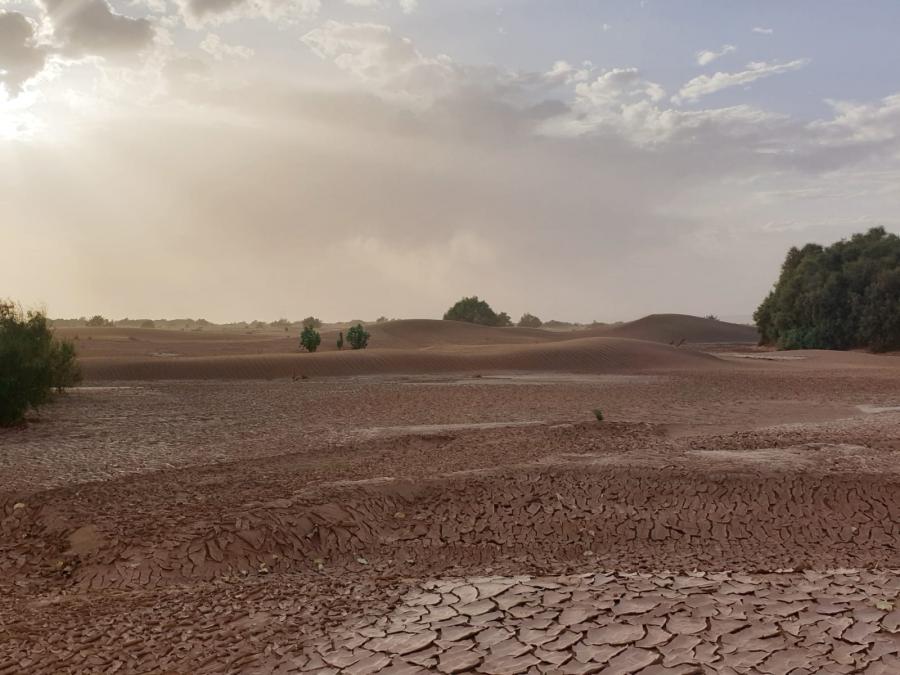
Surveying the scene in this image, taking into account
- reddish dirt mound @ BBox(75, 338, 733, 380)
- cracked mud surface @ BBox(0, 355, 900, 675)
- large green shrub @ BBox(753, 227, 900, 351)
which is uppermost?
large green shrub @ BBox(753, 227, 900, 351)

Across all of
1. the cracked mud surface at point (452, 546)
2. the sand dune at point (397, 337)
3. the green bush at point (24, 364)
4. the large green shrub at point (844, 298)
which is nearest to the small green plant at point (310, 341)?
the sand dune at point (397, 337)

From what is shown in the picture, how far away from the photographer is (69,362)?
22.3 meters

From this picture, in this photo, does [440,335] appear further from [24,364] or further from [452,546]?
[452,546]

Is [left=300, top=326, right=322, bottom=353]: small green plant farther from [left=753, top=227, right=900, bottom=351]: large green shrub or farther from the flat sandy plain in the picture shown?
[left=753, top=227, right=900, bottom=351]: large green shrub

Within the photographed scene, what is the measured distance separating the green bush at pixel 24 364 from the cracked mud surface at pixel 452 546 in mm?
603

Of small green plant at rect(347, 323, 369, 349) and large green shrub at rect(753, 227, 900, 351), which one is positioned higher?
large green shrub at rect(753, 227, 900, 351)

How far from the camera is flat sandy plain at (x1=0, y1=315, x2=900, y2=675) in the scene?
5.04 meters

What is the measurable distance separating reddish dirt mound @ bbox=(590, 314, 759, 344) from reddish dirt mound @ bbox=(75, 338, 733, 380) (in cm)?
2973

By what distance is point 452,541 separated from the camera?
800 centimetres

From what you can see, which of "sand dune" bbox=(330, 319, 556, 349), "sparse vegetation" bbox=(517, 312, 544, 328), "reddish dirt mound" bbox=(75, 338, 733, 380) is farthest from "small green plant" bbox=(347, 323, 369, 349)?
"sparse vegetation" bbox=(517, 312, 544, 328)

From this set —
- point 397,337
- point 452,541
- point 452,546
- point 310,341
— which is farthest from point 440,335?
point 452,546

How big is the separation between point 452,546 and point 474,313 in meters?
68.1

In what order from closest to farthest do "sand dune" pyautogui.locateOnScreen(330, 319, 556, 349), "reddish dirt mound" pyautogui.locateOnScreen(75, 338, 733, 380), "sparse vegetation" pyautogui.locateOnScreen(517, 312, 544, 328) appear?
"reddish dirt mound" pyautogui.locateOnScreen(75, 338, 733, 380), "sand dune" pyautogui.locateOnScreen(330, 319, 556, 349), "sparse vegetation" pyautogui.locateOnScreen(517, 312, 544, 328)

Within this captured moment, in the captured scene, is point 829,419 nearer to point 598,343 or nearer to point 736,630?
point 736,630
